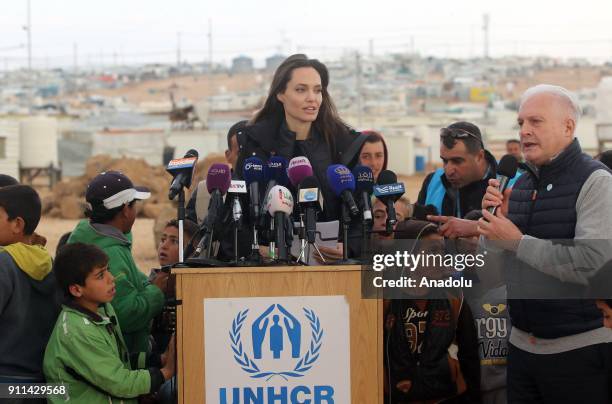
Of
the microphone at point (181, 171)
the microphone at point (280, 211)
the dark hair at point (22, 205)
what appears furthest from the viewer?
the dark hair at point (22, 205)

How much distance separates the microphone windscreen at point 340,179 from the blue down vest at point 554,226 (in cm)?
80

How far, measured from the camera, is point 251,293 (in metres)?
4.91

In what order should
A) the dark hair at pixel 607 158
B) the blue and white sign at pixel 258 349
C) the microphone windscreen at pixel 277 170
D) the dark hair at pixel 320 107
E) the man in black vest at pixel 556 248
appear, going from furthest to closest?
the dark hair at pixel 607 158, the dark hair at pixel 320 107, the microphone windscreen at pixel 277 170, the blue and white sign at pixel 258 349, the man in black vest at pixel 556 248

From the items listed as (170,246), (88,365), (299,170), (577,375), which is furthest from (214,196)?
(577,375)

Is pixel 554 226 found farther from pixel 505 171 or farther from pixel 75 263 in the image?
pixel 75 263

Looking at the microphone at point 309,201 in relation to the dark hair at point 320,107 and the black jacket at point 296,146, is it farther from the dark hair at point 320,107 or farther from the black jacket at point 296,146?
the dark hair at point 320,107

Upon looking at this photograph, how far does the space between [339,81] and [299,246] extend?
10541 centimetres

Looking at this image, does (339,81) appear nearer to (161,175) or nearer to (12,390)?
(161,175)

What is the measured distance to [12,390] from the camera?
509 cm

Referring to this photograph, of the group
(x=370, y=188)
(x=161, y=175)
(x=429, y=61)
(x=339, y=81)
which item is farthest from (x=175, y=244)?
(x=429, y=61)

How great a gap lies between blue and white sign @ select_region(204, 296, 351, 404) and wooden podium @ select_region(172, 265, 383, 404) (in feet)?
0.10

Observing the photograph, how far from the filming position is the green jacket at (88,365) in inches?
196

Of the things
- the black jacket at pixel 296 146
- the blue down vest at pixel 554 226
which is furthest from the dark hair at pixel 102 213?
the blue down vest at pixel 554 226

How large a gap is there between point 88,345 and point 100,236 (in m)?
0.79
